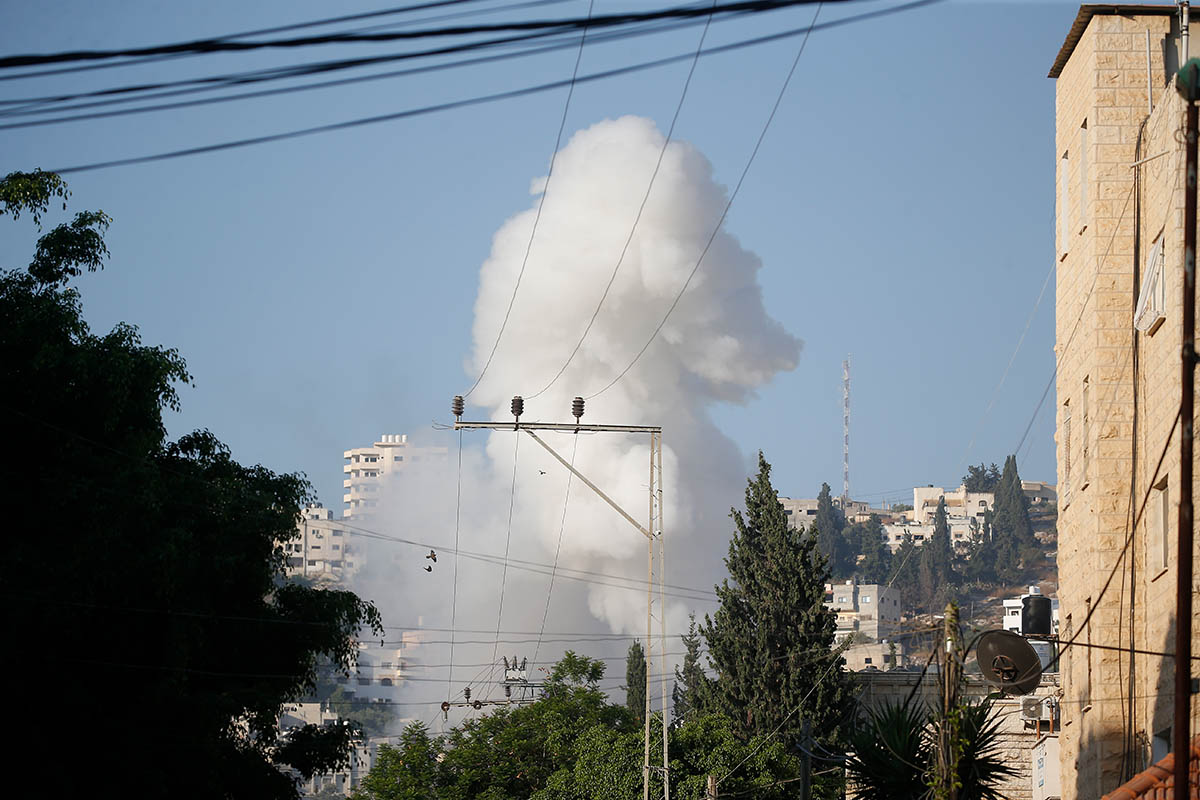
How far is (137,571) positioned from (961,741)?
44.3 ft

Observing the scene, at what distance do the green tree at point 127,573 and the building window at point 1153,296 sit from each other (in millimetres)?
16273

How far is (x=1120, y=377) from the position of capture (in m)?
25.9

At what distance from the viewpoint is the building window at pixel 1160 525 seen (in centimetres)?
2314

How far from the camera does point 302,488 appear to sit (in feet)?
100

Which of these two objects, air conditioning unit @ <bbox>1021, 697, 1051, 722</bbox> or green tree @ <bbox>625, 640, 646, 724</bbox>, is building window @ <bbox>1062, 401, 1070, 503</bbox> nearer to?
air conditioning unit @ <bbox>1021, 697, 1051, 722</bbox>

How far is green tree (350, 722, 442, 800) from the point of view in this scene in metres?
62.7

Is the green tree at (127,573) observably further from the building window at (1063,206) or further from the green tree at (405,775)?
the green tree at (405,775)

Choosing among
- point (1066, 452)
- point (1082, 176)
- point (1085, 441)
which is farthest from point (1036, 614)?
point (1082, 176)

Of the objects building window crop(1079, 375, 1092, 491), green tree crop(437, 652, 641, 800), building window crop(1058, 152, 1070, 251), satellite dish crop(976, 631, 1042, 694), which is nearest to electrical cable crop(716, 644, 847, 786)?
green tree crop(437, 652, 641, 800)

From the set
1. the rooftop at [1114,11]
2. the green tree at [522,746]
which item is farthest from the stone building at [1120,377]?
the green tree at [522,746]

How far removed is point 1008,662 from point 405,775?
44227mm

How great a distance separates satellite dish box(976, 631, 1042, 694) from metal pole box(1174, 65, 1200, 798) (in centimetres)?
1050

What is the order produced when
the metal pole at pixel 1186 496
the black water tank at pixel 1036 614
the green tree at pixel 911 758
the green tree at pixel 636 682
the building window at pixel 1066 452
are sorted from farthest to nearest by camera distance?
1. the green tree at pixel 636 682
2. the black water tank at pixel 1036 614
3. the building window at pixel 1066 452
4. the green tree at pixel 911 758
5. the metal pole at pixel 1186 496

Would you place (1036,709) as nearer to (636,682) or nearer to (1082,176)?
(1082,176)
